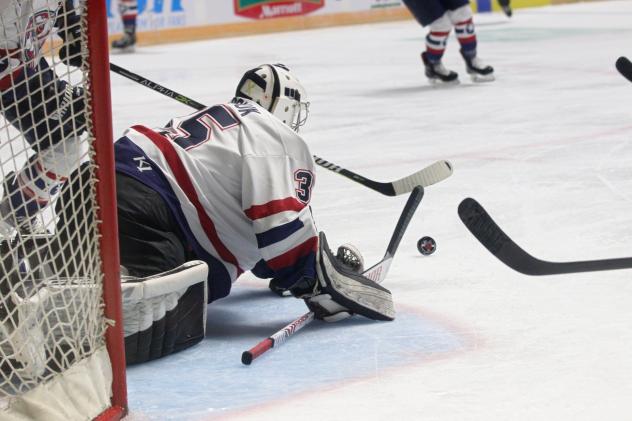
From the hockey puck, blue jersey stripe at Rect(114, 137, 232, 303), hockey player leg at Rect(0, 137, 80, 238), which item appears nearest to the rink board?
Answer: the hockey puck

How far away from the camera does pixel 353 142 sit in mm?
4566

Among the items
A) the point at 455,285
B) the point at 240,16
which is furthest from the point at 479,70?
the point at 240,16

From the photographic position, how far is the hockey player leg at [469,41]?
6.26 metres

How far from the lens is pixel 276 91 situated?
2.26 metres

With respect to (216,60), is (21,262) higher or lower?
higher

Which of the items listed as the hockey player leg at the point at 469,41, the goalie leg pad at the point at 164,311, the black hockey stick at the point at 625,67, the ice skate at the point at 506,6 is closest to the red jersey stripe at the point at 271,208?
the goalie leg pad at the point at 164,311

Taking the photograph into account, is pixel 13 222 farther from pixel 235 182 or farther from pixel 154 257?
pixel 235 182

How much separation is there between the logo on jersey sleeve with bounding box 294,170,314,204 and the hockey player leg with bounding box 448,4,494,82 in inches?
167

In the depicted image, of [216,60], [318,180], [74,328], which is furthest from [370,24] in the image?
[74,328]

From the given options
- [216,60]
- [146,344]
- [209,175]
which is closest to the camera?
[146,344]

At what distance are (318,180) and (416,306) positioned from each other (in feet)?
4.84

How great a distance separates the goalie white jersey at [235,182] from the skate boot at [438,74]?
168 inches

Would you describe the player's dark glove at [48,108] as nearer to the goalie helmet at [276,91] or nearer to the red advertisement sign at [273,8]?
the goalie helmet at [276,91]

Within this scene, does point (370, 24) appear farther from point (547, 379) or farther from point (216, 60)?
point (547, 379)
